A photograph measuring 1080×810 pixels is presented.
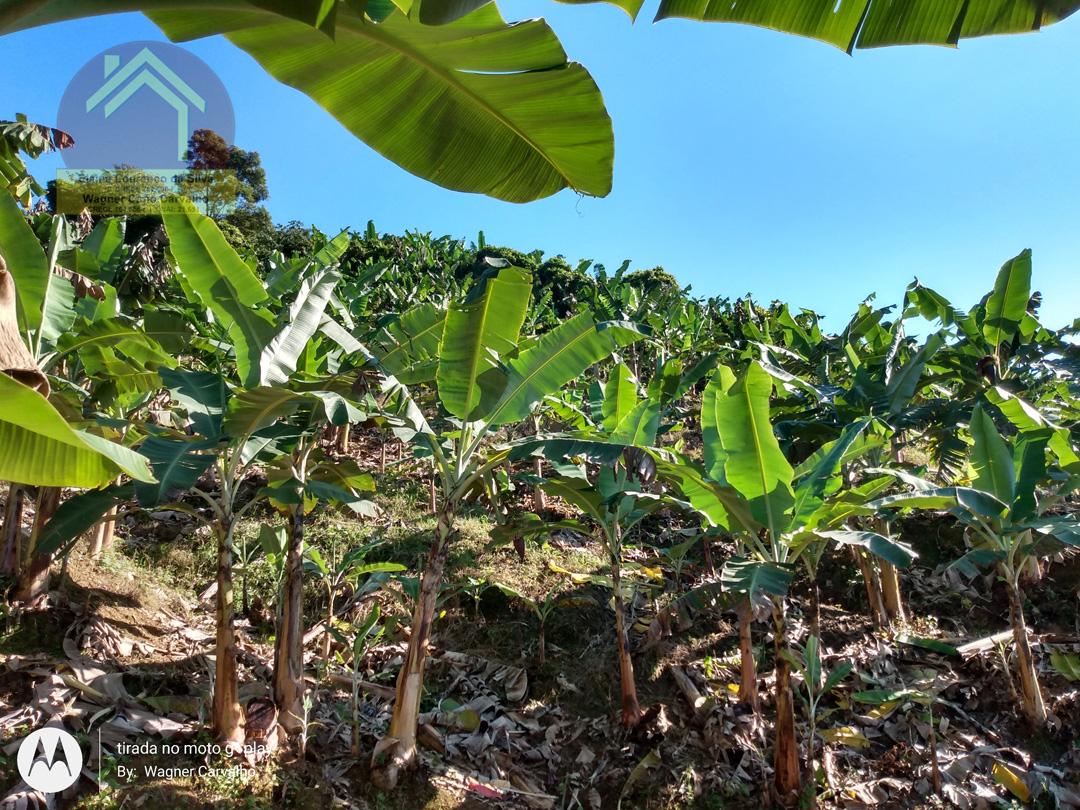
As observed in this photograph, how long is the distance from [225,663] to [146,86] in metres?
4.82

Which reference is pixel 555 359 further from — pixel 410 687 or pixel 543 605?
pixel 543 605

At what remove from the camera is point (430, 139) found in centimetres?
235

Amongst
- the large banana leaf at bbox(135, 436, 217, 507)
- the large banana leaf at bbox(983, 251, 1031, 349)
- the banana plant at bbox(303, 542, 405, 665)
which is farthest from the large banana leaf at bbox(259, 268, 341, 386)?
the large banana leaf at bbox(983, 251, 1031, 349)

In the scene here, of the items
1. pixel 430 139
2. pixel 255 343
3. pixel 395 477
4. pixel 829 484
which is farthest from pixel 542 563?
pixel 430 139

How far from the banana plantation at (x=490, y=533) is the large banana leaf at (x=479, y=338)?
0.02 meters

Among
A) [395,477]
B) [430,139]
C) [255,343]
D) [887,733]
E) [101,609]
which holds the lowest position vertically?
[887,733]

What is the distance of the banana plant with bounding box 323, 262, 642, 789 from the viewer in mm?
3588

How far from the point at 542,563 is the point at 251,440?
4.43 m

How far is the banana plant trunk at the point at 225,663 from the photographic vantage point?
350cm

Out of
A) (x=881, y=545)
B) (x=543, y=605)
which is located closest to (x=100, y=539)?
(x=543, y=605)

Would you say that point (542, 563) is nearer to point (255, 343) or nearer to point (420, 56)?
point (255, 343)

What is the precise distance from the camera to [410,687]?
3621mm

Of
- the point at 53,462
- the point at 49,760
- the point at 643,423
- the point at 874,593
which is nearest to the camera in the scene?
the point at 53,462

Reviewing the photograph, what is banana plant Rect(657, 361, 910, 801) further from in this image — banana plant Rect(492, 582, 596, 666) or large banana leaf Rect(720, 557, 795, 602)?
banana plant Rect(492, 582, 596, 666)
